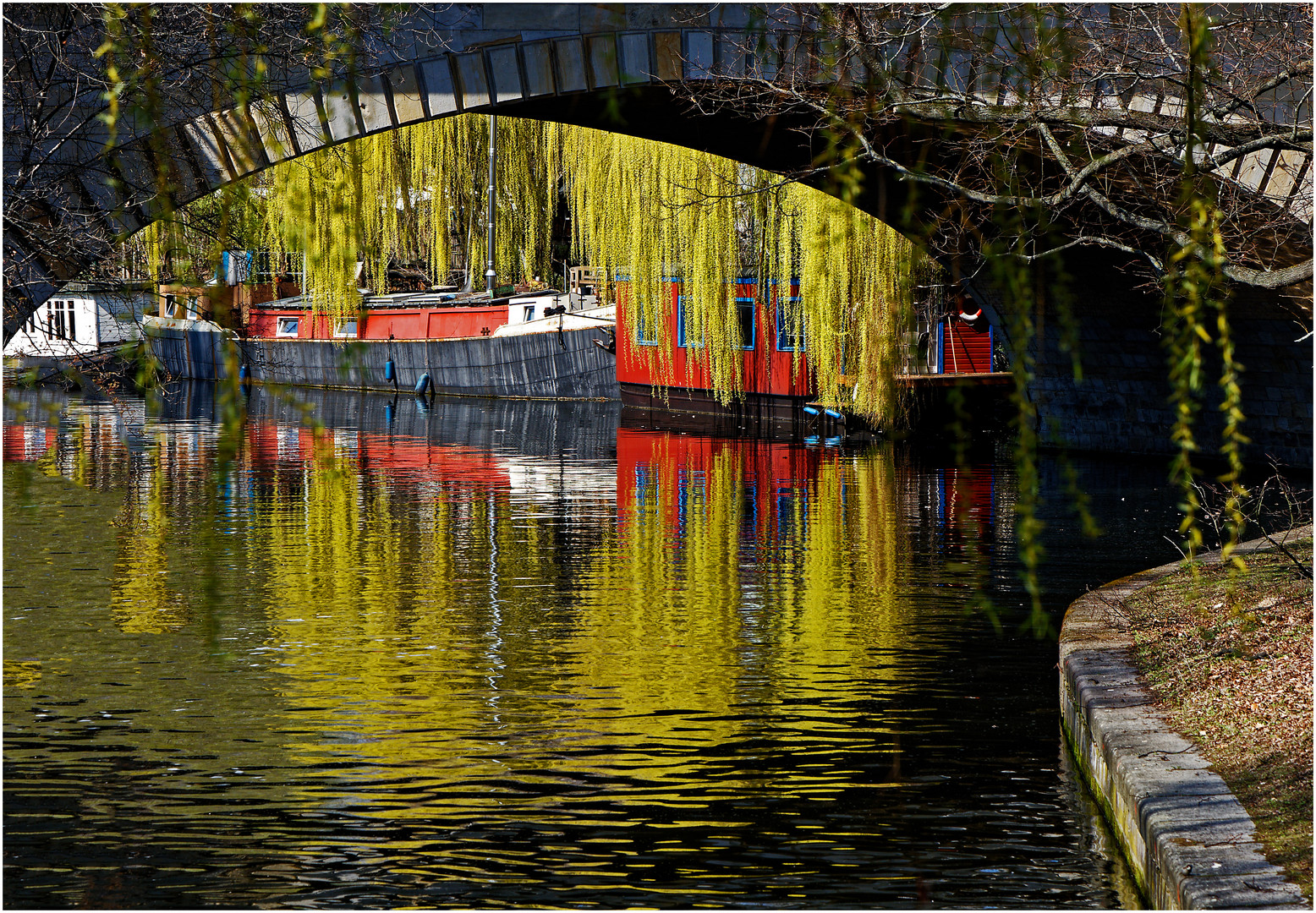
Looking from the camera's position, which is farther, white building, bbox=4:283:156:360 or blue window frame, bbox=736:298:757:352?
blue window frame, bbox=736:298:757:352

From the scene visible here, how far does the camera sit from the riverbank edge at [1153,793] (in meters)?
4.14

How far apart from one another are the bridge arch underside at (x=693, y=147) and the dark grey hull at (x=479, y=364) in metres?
13.7

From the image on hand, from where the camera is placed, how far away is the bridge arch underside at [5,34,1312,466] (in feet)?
22.3

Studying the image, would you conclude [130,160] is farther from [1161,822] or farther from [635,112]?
[1161,822]

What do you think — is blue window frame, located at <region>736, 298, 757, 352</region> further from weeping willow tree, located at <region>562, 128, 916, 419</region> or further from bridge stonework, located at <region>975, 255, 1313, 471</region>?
bridge stonework, located at <region>975, 255, 1313, 471</region>

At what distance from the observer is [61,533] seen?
1390 cm

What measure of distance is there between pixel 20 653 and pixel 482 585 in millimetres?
3434

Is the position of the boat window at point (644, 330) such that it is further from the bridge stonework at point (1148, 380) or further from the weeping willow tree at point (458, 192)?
the bridge stonework at point (1148, 380)

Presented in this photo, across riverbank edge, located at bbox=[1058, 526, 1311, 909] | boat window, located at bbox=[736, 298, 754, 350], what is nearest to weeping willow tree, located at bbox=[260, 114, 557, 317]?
boat window, located at bbox=[736, 298, 754, 350]

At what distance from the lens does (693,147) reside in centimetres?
1464

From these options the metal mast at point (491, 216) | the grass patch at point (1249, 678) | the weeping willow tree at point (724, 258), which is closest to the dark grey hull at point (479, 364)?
the metal mast at point (491, 216)

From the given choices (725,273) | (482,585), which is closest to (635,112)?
(482,585)

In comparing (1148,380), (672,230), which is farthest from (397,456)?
(1148,380)

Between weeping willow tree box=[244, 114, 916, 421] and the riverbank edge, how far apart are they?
10.5m
